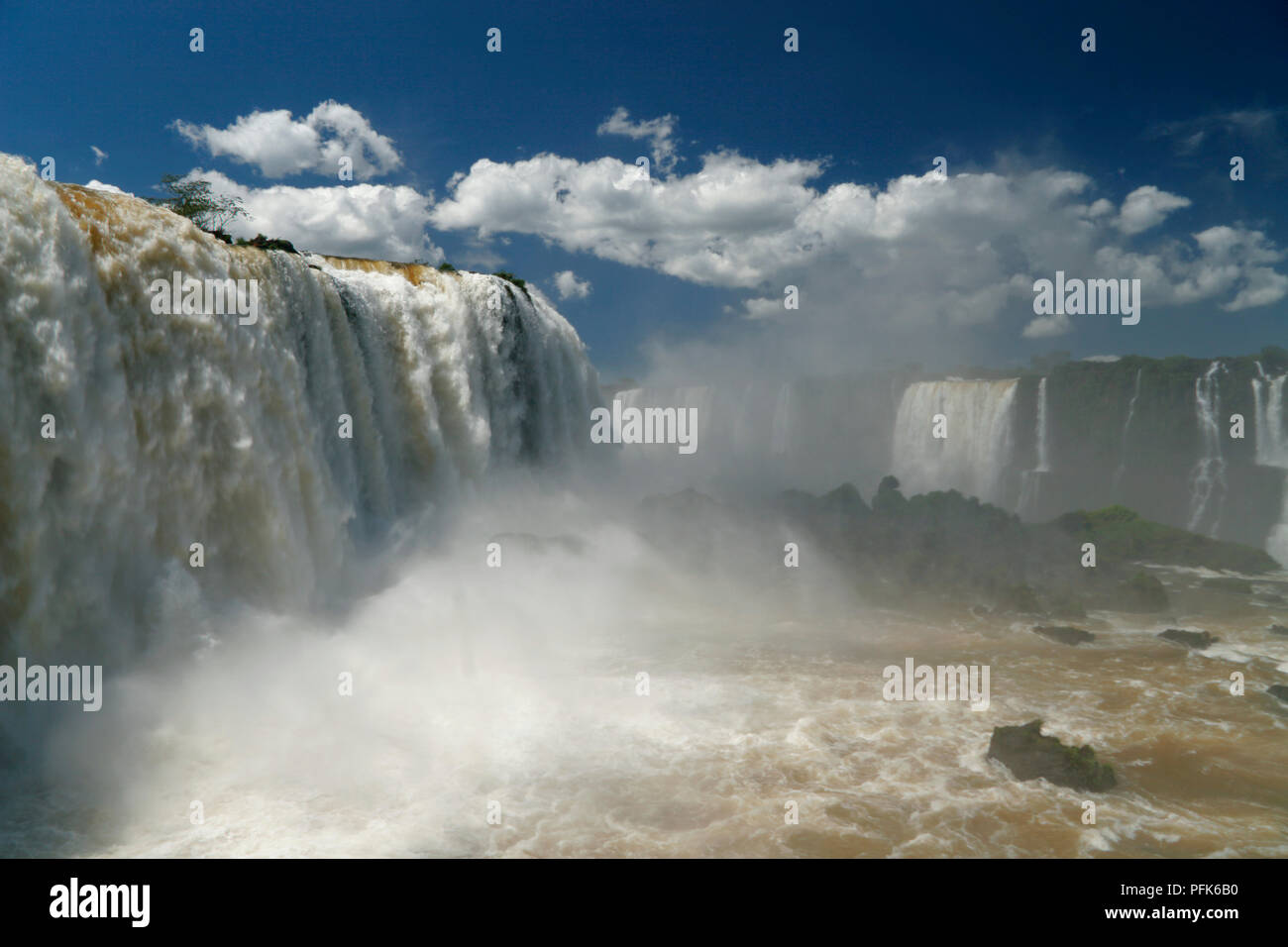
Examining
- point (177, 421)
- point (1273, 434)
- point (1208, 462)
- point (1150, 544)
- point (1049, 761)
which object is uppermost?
point (1273, 434)

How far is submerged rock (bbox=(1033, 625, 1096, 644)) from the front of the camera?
16578 mm

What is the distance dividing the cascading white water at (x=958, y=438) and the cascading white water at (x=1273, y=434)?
918cm

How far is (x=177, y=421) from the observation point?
35.4ft

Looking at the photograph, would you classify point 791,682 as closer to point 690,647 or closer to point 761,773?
point 690,647

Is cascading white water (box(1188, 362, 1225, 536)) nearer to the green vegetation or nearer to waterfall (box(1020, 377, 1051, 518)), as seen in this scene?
waterfall (box(1020, 377, 1051, 518))

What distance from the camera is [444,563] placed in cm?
1720

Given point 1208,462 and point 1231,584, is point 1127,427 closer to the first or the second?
point 1208,462

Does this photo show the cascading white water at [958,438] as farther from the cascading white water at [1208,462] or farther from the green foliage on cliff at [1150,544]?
the cascading white water at [1208,462]

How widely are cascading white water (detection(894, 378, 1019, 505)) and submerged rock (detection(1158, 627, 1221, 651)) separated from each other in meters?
Answer: 19.7

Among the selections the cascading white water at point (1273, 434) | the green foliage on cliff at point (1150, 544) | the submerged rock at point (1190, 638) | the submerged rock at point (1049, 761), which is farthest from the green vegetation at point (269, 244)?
the cascading white water at point (1273, 434)

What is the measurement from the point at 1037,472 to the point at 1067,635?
68.7 feet

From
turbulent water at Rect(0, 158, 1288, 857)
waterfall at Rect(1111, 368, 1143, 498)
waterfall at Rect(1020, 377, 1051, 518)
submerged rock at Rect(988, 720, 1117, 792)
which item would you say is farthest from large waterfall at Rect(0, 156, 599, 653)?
waterfall at Rect(1111, 368, 1143, 498)

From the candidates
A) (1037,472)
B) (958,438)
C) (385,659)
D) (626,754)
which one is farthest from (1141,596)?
(385,659)

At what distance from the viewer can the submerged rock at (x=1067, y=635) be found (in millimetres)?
16578
